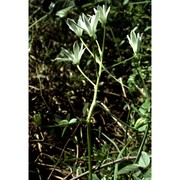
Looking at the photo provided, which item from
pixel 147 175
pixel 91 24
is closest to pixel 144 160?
pixel 147 175

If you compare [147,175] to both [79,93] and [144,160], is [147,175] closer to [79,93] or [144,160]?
[144,160]

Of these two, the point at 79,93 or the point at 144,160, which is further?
the point at 79,93

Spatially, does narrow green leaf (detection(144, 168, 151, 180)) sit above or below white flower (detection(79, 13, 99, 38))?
below

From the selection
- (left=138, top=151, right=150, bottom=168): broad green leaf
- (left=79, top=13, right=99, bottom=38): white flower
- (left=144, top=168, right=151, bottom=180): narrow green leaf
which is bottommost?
(left=144, top=168, right=151, bottom=180): narrow green leaf

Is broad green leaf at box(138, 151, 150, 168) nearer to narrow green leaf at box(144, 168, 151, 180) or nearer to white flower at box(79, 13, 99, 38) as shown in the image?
narrow green leaf at box(144, 168, 151, 180)

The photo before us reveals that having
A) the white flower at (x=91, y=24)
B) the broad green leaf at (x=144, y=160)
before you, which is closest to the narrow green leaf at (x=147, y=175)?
the broad green leaf at (x=144, y=160)

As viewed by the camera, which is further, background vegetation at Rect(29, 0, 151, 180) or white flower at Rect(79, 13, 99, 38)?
background vegetation at Rect(29, 0, 151, 180)

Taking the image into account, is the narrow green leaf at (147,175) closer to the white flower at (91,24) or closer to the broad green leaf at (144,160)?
the broad green leaf at (144,160)

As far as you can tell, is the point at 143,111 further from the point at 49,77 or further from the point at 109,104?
the point at 49,77

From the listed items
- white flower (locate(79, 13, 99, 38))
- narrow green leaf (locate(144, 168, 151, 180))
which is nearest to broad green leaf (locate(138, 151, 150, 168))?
narrow green leaf (locate(144, 168, 151, 180))
